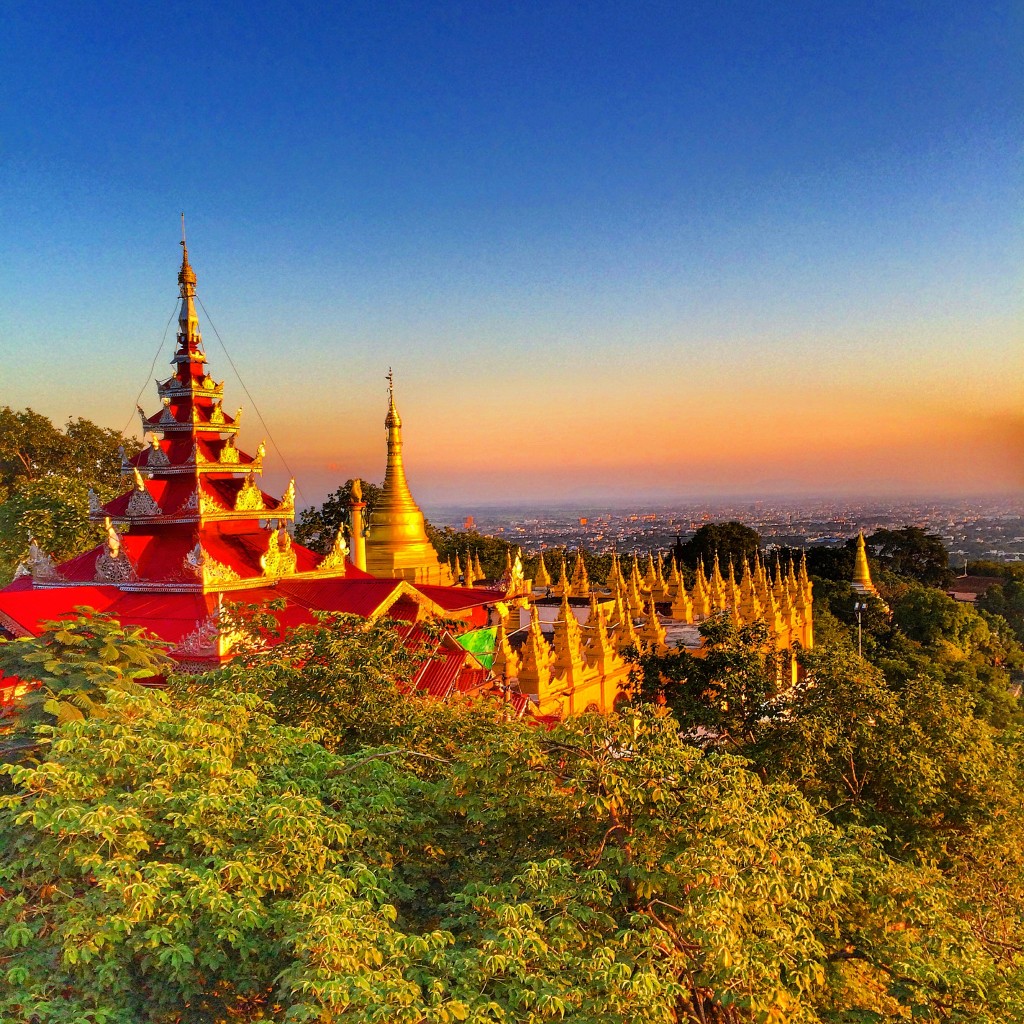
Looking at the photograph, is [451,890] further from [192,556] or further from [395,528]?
[395,528]

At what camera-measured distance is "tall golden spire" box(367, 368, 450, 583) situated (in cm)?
2819

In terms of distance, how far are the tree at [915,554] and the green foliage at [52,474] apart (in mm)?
66800

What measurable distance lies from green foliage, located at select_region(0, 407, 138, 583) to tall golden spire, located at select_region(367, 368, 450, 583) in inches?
432

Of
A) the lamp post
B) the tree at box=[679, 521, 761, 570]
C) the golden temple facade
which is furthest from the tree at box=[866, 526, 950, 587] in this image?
the golden temple facade

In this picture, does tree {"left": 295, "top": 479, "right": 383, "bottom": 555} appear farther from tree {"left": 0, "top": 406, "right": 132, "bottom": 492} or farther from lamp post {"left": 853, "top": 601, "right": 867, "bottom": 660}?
lamp post {"left": 853, "top": 601, "right": 867, "bottom": 660}

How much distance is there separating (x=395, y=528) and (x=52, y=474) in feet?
49.4

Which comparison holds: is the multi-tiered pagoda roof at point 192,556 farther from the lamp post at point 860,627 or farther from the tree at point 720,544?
the tree at point 720,544

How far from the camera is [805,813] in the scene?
8.30m

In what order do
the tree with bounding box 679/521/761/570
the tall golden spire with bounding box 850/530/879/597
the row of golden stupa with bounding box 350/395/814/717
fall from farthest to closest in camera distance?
1. the tree with bounding box 679/521/761/570
2. the tall golden spire with bounding box 850/530/879/597
3. the row of golden stupa with bounding box 350/395/814/717

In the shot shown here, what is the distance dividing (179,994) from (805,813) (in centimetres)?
609

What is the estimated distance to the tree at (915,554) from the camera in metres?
74.9

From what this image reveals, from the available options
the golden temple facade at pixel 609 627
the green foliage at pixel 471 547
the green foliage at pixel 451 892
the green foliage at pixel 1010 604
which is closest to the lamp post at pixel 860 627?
the golden temple facade at pixel 609 627

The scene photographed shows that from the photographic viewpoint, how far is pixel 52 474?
32.3 meters

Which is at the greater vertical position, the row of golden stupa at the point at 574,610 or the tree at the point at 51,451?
the tree at the point at 51,451
